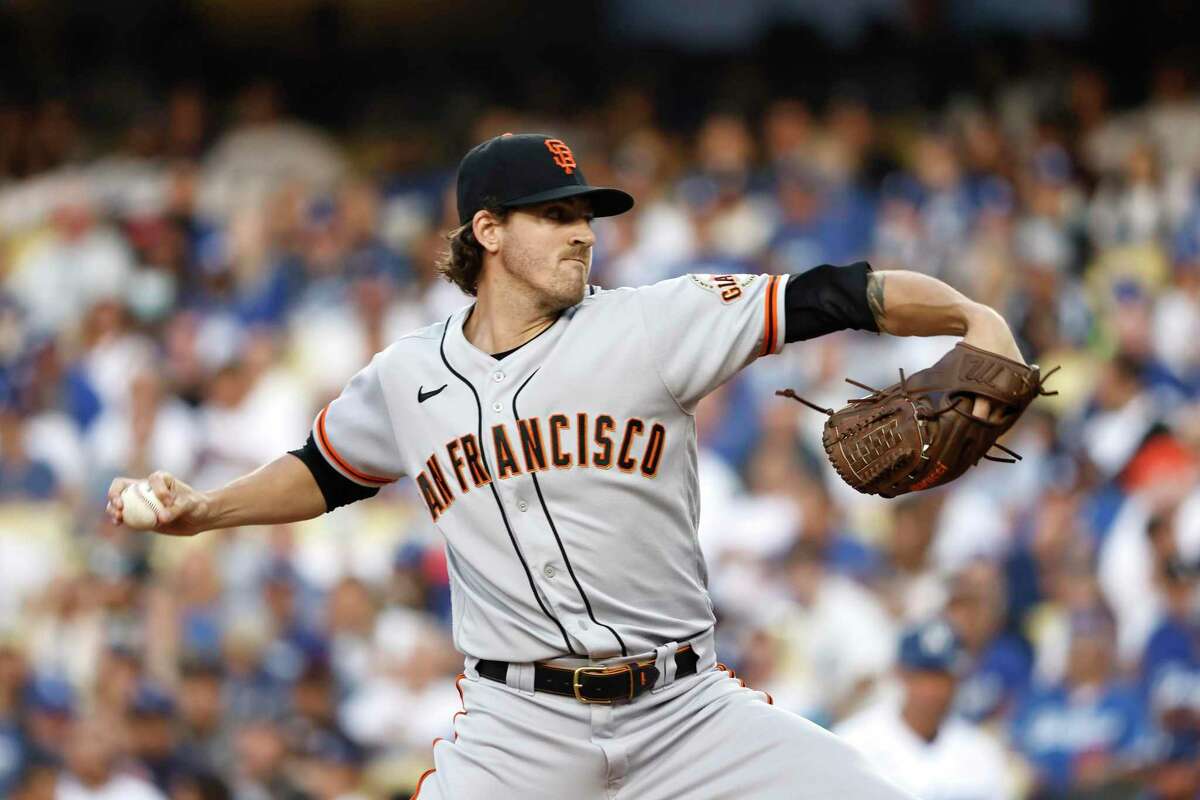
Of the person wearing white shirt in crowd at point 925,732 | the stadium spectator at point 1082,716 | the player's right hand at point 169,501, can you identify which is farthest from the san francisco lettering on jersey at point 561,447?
Answer: the stadium spectator at point 1082,716

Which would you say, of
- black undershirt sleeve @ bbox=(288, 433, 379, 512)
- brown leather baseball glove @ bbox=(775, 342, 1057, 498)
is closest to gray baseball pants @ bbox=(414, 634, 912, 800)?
brown leather baseball glove @ bbox=(775, 342, 1057, 498)

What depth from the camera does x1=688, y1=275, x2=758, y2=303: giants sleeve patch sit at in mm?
3527

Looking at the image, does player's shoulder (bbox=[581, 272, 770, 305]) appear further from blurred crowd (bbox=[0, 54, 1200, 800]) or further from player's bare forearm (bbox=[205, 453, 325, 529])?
blurred crowd (bbox=[0, 54, 1200, 800])

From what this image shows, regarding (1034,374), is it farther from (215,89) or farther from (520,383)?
(215,89)

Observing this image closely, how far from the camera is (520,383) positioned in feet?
11.9

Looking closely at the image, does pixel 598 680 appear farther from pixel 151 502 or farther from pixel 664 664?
pixel 151 502

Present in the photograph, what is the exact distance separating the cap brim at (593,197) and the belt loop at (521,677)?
100cm

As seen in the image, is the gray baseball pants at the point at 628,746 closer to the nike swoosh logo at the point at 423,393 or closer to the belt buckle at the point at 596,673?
the belt buckle at the point at 596,673

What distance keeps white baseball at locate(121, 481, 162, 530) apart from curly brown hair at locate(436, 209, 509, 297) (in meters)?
0.84

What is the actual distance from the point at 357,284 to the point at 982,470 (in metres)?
3.70

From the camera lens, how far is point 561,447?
11.7 feet

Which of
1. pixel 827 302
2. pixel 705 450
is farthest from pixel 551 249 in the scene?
pixel 705 450

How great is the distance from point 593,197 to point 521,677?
1061mm

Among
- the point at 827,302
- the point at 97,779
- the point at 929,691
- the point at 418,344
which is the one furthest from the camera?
the point at 97,779
